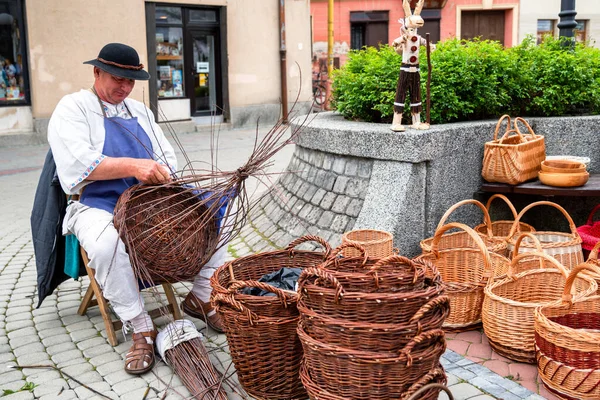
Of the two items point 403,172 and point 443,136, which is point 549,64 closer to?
point 443,136

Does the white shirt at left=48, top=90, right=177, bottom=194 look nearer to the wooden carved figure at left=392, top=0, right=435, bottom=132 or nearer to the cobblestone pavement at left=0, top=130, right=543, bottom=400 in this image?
the cobblestone pavement at left=0, top=130, right=543, bottom=400

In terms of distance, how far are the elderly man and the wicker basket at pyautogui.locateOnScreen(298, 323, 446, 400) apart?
1284mm

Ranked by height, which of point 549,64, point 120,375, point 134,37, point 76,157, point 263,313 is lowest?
point 120,375

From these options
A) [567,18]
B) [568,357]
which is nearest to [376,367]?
[568,357]

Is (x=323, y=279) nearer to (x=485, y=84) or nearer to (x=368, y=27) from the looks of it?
(x=485, y=84)

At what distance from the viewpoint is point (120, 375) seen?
354 cm

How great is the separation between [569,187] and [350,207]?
1598 millimetres

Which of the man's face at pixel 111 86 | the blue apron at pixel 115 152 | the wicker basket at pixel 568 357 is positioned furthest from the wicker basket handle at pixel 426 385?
the man's face at pixel 111 86

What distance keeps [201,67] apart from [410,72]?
11.5 m

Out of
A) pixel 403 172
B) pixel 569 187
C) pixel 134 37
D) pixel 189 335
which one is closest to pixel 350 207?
pixel 403 172

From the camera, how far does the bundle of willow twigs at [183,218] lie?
3516mm

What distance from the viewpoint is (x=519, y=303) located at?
3.52 metres

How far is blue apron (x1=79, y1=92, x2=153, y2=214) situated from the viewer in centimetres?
386

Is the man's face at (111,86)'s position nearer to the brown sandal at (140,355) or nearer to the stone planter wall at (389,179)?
the stone planter wall at (389,179)
